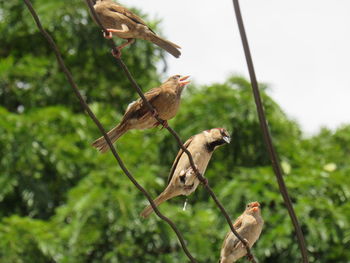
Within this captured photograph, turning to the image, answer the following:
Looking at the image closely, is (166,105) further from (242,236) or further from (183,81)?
(242,236)

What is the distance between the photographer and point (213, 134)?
507cm

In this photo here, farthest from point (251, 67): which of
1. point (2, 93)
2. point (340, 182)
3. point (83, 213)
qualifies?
point (2, 93)

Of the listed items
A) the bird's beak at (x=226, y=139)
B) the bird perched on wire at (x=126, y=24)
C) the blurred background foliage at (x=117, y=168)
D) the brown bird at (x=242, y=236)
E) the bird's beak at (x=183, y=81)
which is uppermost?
the bird perched on wire at (x=126, y=24)

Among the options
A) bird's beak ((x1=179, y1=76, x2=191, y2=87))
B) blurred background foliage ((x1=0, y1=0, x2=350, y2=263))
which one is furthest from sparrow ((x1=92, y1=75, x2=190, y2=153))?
blurred background foliage ((x1=0, y1=0, x2=350, y2=263))

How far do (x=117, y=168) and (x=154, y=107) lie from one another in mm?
4523

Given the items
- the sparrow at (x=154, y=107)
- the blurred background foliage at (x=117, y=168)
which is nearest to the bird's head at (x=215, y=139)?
the sparrow at (x=154, y=107)

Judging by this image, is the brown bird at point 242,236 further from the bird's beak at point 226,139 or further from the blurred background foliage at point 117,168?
the blurred background foliage at point 117,168

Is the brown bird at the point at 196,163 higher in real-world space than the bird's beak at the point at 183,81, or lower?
lower

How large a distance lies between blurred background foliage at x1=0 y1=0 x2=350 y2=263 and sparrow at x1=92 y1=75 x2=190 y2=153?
3.91m

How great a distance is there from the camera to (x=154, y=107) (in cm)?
496

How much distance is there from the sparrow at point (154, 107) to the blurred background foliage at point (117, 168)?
3.91 meters

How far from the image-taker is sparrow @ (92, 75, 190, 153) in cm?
486

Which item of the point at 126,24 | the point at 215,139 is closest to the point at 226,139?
the point at 215,139

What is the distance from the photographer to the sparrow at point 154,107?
Result: 4863mm
